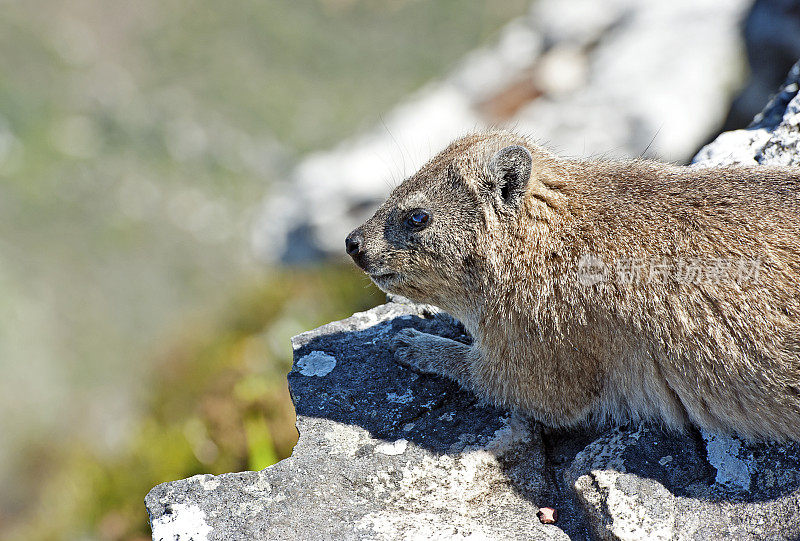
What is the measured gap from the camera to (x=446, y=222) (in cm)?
561

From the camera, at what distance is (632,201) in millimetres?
5188

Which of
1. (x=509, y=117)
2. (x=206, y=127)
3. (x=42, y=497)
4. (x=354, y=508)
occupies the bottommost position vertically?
(x=354, y=508)

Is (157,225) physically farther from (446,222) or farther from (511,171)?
(511,171)

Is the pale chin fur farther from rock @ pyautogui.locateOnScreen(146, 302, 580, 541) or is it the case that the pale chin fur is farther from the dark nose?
rock @ pyautogui.locateOnScreen(146, 302, 580, 541)

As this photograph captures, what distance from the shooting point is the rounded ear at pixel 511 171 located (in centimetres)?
535

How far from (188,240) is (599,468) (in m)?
20.1

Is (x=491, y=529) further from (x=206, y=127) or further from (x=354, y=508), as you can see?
(x=206, y=127)

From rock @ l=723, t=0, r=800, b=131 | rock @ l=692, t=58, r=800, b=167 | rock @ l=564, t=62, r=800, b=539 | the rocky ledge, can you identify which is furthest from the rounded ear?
rock @ l=723, t=0, r=800, b=131

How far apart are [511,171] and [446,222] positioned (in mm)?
645

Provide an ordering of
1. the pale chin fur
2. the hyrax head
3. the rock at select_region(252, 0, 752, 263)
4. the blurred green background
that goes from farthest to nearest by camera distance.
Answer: the rock at select_region(252, 0, 752, 263)
the blurred green background
the pale chin fur
the hyrax head

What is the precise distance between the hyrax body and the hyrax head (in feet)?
0.04

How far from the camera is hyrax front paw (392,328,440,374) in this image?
6.00 metres

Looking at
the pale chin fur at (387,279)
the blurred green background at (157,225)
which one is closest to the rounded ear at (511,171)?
the pale chin fur at (387,279)

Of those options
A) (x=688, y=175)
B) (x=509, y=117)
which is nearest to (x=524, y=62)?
(x=509, y=117)
